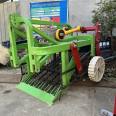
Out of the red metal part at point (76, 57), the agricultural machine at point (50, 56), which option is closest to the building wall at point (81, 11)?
the agricultural machine at point (50, 56)

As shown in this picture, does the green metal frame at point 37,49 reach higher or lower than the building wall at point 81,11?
lower

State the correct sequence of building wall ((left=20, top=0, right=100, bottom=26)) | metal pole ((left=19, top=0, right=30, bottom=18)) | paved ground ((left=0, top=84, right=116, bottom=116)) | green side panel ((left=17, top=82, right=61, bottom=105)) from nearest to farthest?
paved ground ((left=0, top=84, right=116, bottom=116))
green side panel ((left=17, top=82, right=61, bottom=105))
building wall ((left=20, top=0, right=100, bottom=26))
metal pole ((left=19, top=0, right=30, bottom=18))

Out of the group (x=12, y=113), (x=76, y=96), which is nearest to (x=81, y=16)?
(x=76, y=96)

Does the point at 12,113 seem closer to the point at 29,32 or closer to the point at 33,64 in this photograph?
the point at 33,64

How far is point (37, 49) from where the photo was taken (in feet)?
13.4

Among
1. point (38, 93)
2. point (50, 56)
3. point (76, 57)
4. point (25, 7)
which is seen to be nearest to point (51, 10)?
point (25, 7)

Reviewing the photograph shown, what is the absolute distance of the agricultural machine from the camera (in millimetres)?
4254

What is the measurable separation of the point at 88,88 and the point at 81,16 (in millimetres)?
2319

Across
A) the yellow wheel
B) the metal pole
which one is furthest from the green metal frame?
the metal pole

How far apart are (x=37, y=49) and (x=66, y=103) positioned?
988 millimetres

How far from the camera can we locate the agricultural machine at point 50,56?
4254 mm

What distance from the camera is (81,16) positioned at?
6738 millimetres

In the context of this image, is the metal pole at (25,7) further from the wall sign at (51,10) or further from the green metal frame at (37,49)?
the green metal frame at (37,49)

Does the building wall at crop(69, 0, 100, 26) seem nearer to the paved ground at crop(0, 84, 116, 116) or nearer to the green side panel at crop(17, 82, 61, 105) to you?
the paved ground at crop(0, 84, 116, 116)
